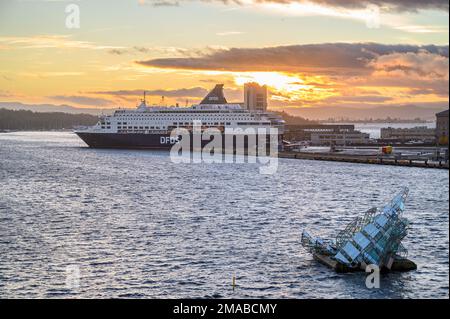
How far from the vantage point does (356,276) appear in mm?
16875

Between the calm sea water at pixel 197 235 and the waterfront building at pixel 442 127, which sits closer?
the calm sea water at pixel 197 235

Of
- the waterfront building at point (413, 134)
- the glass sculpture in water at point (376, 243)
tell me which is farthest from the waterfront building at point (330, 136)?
the glass sculpture in water at point (376, 243)

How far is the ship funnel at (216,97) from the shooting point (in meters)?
92.6

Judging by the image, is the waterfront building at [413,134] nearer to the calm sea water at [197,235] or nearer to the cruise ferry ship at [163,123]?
the cruise ferry ship at [163,123]

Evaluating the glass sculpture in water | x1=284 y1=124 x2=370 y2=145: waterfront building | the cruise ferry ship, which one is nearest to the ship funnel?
the cruise ferry ship

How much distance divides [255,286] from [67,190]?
76.3 feet

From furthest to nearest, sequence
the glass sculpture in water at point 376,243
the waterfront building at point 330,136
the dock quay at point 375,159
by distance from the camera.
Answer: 1. the waterfront building at point 330,136
2. the dock quay at point 375,159
3. the glass sculpture in water at point 376,243

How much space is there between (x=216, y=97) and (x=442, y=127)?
30.1m

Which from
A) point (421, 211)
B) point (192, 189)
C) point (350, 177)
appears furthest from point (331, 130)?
point (421, 211)

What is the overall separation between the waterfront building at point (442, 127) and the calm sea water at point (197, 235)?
38100mm

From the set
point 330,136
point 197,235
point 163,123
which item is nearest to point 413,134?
point 330,136

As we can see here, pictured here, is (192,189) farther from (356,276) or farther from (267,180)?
(356,276)

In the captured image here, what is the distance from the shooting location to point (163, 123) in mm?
87062

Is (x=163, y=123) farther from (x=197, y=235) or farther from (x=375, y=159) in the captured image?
(x=197, y=235)
